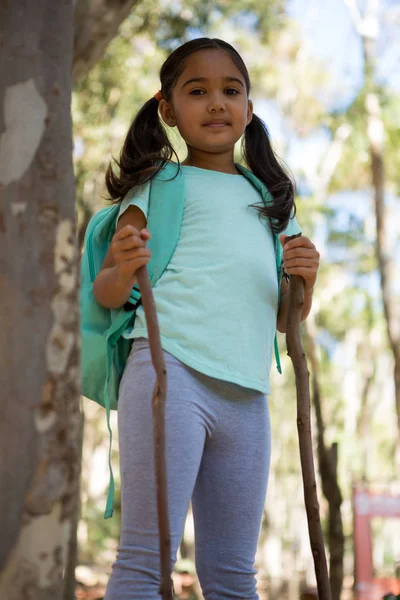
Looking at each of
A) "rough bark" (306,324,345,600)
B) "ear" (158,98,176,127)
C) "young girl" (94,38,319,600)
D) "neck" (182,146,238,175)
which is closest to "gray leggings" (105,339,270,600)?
"young girl" (94,38,319,600)

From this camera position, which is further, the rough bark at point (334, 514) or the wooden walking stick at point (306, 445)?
the rough bark at point (334, 514)

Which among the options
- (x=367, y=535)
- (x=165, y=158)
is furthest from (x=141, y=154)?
(x=367, y=535)

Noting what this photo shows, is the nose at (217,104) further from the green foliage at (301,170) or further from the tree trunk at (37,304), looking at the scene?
the green foliage at (301,170)

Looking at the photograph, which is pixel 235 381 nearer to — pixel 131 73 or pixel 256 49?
pixel 131 73

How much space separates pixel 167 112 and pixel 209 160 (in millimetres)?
200

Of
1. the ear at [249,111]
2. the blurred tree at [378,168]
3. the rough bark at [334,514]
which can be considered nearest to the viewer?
the ear at [249,111]

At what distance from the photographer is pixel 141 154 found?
2457 mm

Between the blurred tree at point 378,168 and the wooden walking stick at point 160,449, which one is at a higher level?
the blurred tree at point 378,168

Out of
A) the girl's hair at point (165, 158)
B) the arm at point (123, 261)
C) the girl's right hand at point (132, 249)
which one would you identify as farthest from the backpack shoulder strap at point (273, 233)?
the girl's right hand at point (132, 249)

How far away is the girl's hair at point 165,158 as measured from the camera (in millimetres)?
2391

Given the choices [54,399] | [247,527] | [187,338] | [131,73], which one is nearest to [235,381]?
[187,338]

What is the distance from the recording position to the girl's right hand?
197 cm

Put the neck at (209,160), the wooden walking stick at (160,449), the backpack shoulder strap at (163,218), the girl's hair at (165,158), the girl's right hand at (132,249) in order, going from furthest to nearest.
Result: the neck at (209,160) < the girl's hair at (165,158) < the backpack shoulder strap at (163,218) < the girl's right hand at (132,249) < the wooden walking stick at (160,449)

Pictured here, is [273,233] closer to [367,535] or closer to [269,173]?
[269,173]
